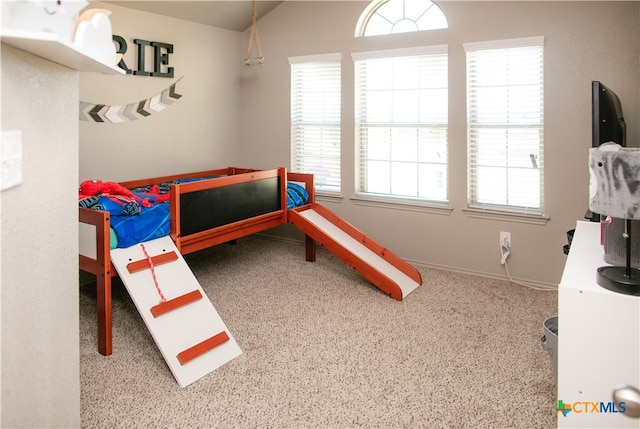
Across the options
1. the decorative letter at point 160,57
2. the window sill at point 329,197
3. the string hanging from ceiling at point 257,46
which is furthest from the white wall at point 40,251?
the window sill at point 329,197

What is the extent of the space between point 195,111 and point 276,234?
1.52 metres

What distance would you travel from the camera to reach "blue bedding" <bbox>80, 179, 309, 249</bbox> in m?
2.69

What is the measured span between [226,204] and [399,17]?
229 cm

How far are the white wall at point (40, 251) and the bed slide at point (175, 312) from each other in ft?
2.92

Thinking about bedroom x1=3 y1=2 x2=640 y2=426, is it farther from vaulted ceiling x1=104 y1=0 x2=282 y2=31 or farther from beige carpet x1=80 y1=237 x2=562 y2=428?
beige carpet x1=80 y1=237 x2=562 y2=428

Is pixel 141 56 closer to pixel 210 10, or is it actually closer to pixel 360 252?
pixel 210 10

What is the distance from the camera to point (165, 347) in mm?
2346

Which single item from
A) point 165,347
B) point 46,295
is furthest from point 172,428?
point 46,295

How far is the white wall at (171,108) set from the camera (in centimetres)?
376

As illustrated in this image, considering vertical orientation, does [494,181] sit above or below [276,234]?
above

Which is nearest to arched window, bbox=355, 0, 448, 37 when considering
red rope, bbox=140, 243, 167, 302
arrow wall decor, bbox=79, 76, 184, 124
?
arrow wall decor, bbox=79, 76, 184, 124

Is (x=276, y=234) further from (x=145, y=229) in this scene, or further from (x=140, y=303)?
(x=140, y=303)

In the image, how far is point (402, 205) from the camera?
4.18 m

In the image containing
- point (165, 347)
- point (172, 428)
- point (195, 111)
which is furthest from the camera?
point (195, 111)
